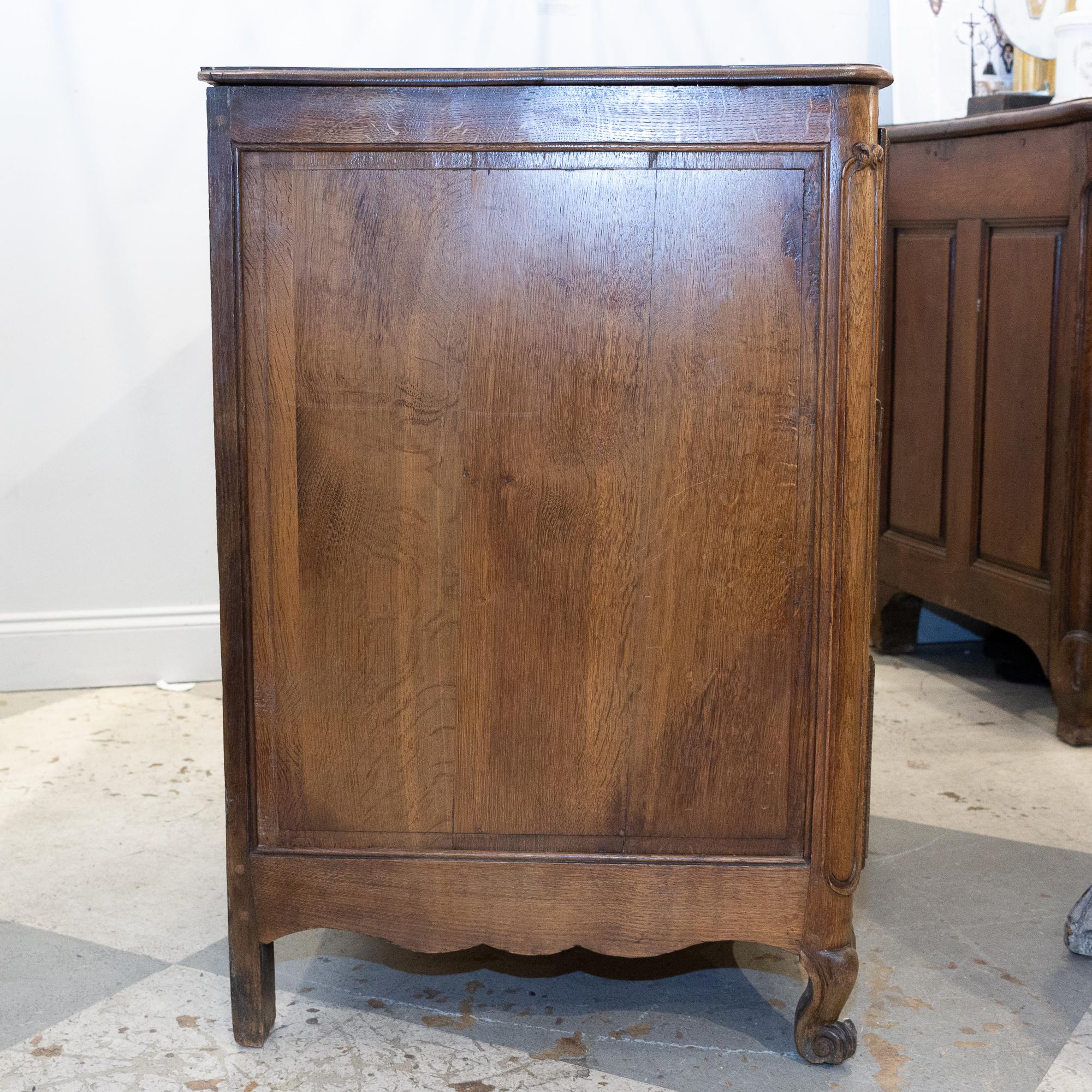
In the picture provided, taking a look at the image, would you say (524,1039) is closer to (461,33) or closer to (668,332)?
(668,332)

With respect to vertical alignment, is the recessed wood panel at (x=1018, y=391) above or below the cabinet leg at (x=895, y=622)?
above

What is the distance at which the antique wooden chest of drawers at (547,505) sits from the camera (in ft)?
3.86

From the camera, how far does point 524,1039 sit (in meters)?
1.36

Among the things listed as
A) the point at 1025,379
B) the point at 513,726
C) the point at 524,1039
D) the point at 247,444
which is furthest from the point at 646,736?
the point at 1025,379

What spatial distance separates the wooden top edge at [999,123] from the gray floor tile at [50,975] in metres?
1.70

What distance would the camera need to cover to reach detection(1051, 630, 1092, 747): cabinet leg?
2.20 m

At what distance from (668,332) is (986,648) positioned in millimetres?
1788

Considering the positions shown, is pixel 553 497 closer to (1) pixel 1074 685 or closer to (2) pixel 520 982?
(2) pixel 520 982

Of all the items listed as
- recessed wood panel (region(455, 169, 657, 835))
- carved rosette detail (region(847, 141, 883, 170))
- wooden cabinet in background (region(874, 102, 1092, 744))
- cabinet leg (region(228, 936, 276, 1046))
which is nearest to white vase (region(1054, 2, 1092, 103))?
wooden cabinet in background (region(874, 102, 1092, 744))

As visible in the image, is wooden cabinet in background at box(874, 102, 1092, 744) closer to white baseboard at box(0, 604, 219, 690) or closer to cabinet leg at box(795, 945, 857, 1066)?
cabinet leg at box(795, 945, 857, 1066)

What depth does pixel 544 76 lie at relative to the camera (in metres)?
1.14

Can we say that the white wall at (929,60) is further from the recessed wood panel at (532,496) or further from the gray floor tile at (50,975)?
the gray floor tile at (50,975)

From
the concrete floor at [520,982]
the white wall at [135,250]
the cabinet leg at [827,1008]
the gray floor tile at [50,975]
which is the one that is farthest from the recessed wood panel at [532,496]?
the white wall at [135,250]

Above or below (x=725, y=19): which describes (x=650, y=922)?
below
